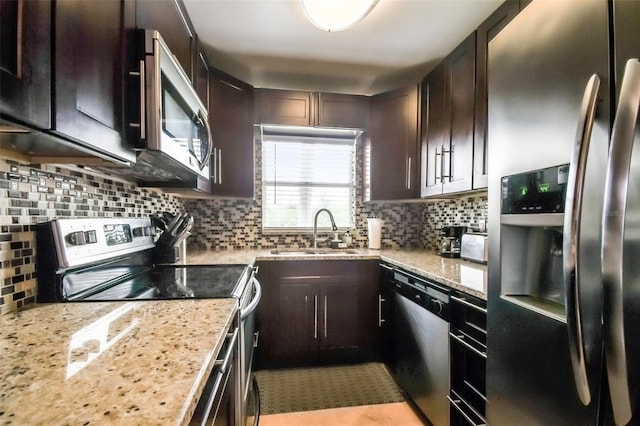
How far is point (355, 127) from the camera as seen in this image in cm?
240

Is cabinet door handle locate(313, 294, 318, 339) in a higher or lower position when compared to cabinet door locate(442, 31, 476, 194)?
lower

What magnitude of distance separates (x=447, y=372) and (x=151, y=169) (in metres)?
1.62

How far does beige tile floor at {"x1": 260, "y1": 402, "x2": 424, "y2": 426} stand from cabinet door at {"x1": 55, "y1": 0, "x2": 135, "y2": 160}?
5.24ft

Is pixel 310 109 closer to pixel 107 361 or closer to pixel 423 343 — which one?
pixel 423 343

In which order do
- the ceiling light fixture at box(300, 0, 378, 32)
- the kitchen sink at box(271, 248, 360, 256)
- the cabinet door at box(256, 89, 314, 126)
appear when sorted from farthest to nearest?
1. the kitchen sink at box(271, 248, 360, 256)
2. the cabinet door at box(256, 89, 314, 126)
3. the ceiling light fixture at box(300, 0, 378, 32)

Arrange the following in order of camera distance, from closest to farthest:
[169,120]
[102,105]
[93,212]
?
[102,105] → [169,120] → [93,212]

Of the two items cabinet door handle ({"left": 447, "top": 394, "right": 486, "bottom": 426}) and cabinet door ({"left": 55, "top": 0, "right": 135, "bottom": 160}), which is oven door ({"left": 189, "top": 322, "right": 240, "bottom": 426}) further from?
cabinet door handle ({"left": 447, "top": 394, "right": 486, "bottom": 426})

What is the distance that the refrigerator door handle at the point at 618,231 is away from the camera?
22.2 inches

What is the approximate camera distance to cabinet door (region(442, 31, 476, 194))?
1.68 meters

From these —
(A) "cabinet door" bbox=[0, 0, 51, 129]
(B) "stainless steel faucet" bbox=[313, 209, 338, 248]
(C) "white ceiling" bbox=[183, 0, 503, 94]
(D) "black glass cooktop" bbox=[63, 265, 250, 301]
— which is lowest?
(D) "black glass cooktop" bbox=[63, 265, 250, 301]

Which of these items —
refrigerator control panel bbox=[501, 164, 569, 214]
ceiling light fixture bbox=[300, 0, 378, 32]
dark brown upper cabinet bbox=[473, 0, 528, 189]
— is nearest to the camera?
refrigerator control panel bbox=[501, 164, 569, 214]

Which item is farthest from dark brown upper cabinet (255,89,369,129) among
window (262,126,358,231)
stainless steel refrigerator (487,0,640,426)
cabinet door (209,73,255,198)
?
stainless steel refrigerator (487,0,640,426)

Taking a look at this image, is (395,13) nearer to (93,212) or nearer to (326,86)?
(326,86)

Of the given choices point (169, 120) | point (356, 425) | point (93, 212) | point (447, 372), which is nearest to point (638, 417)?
point (447, 372)
